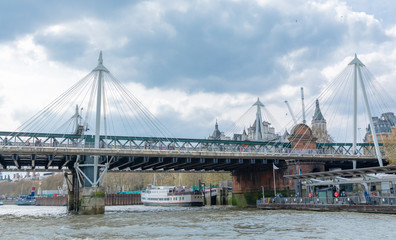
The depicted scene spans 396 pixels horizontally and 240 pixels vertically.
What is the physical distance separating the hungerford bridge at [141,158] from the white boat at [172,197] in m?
11.6

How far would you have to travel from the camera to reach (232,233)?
2962cm

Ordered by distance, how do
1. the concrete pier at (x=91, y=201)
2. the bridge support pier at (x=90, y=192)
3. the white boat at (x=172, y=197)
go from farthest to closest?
the white boat at (x=172, y=197)
the bridge support pier at (x=90, y=192)
the concrete pier at (x=91, y=201)

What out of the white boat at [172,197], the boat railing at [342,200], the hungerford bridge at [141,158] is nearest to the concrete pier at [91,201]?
the hungerford bridge at [141,158]

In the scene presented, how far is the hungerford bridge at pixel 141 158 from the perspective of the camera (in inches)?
2215

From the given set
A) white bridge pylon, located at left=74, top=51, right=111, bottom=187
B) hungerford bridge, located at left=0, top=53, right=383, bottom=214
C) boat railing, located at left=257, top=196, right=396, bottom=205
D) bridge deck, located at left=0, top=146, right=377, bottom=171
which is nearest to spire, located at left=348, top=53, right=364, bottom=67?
hungerford bridge, located at left=0, top=53, right=383, bottom=214

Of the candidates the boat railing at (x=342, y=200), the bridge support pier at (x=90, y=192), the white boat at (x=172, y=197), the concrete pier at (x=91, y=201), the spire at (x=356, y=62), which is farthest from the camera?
the white boat at (x=172, y=197)

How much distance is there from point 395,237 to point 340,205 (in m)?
25.7

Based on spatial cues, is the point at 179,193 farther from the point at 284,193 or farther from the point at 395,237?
the point at 395,237

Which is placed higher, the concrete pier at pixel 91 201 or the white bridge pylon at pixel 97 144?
the white bridge pylon at pixel 97 144

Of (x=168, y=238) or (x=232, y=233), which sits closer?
(x=168, y=238)

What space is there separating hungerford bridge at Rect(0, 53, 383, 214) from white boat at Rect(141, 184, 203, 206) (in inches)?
455

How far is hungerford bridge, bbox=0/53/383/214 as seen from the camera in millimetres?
56250

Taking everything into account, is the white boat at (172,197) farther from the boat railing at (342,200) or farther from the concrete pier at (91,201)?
the concrete pier at (91,201)

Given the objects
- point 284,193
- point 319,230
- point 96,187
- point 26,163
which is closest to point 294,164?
point 284,193
